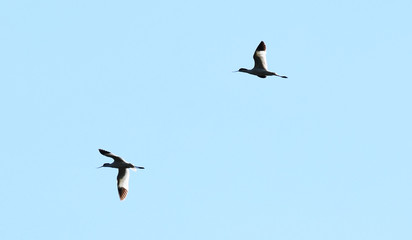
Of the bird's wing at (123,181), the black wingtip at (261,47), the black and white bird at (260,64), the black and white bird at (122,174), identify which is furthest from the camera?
the bird's wing at (123,181)

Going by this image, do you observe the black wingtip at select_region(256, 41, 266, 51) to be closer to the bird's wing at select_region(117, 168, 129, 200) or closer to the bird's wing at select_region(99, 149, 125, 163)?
the bird's wing at select_region(99, 149, 125, 163)

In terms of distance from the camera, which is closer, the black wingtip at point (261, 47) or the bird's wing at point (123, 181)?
the black wingtip at point (261, 47)

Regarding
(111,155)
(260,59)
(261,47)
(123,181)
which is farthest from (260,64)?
(123,181)

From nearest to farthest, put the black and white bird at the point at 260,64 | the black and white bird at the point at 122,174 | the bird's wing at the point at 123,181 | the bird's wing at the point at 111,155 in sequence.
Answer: the bird's wing at the point at 111,155
the black and white bird at the point at 122,174
the black and white bird at the point at 260,64
the bird's wing at the point at 123,181

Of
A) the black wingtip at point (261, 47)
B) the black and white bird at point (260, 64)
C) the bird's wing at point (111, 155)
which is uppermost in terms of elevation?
the black wingtip at point (261, 47)

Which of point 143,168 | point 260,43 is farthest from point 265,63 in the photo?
point 143,168

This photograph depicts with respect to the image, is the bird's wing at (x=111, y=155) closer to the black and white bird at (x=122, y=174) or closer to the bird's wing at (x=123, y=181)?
the black and white bird at (x=122, y=174)

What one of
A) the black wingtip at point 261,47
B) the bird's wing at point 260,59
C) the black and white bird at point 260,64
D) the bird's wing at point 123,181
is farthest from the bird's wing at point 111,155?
the black wingtip at point 261,47

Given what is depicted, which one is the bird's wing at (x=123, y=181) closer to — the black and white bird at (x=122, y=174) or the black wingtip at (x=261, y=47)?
the black and white bird at (x=122, y=174)

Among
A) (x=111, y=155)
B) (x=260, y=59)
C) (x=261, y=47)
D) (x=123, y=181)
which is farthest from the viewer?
(x=123, y=181)

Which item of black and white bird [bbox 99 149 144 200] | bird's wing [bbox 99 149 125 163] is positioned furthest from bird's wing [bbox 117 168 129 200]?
bird's wing [bbox 99 149 125 163]

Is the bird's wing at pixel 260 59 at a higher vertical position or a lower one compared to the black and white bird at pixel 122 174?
higher

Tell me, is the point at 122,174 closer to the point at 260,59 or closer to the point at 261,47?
the point at 260,59

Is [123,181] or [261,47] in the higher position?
[261,47]
